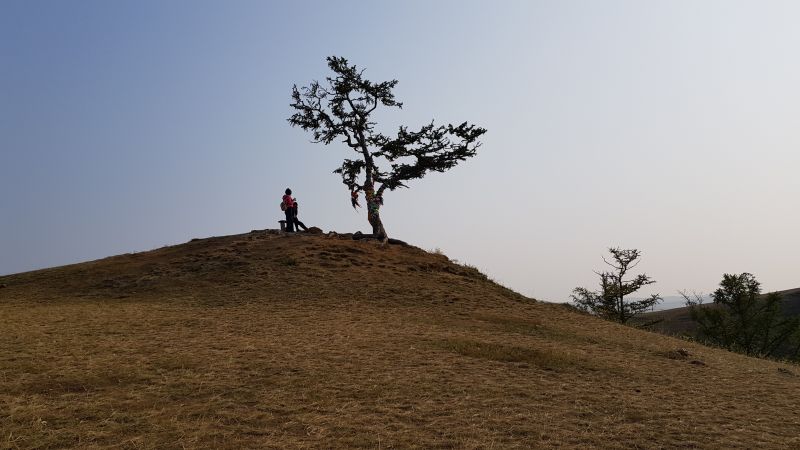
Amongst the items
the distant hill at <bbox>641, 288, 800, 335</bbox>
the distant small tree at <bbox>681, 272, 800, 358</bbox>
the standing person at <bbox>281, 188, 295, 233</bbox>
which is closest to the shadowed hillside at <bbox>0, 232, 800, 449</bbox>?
the standing person at <bbox>281, 188, 295, 233</bbox>

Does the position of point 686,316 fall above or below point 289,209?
below

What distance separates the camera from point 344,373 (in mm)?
10102

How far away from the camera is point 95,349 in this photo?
11.5 m

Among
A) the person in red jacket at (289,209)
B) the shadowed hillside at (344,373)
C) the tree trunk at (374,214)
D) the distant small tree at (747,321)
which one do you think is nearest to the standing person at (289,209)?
A: the person in red jacket at (289,209)

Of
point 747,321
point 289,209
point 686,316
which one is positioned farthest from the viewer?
point 686,316

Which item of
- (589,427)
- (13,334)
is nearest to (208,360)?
(13,334)

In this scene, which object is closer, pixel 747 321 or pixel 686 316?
pixel 747 321

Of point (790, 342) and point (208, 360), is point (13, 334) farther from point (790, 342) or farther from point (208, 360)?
point (790, 342)

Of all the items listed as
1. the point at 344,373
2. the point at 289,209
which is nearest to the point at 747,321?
the point at 289,209

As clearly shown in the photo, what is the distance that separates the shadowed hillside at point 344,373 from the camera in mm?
7301

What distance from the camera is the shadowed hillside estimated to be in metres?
7.30

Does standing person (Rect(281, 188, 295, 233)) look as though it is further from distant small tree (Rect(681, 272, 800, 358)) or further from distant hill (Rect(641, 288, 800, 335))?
distant hill (Rect(641, 288, 800, 335))

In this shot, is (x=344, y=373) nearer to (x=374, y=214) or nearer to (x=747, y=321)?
(x=374, y=214)

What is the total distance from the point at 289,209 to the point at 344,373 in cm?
1800
